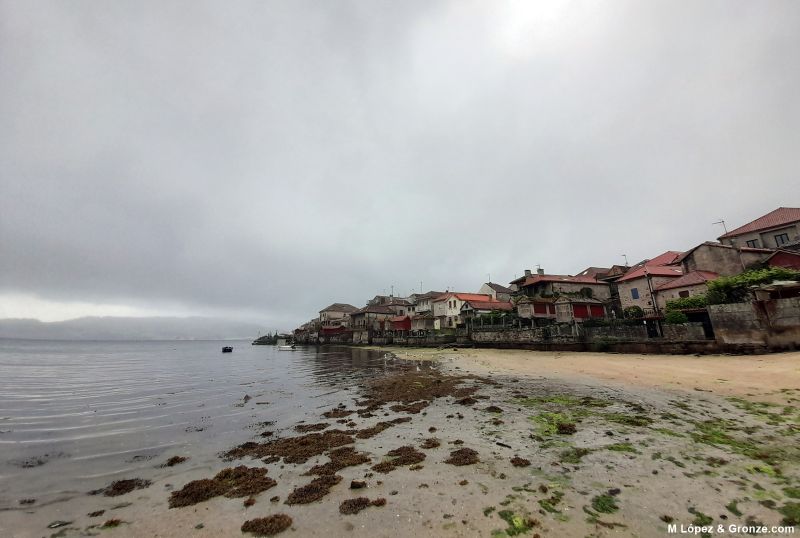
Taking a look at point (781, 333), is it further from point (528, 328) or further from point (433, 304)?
point (433, 304)

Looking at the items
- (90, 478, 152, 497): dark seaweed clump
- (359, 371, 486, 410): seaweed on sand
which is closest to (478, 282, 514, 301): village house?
(359, 371, 486, 410): seaweed on sand

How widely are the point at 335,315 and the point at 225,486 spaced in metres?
124

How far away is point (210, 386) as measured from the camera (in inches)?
1145

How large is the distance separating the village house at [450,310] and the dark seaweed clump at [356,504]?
A: 70.4m

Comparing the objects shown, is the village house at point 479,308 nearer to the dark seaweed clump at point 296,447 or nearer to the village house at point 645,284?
the village house at point 645,284

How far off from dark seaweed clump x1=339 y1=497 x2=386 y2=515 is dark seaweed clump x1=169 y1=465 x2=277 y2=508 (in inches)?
102

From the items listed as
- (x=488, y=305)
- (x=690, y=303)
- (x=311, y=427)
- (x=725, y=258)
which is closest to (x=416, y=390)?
(x=311, y=427)

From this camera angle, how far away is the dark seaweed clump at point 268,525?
6.19 meters

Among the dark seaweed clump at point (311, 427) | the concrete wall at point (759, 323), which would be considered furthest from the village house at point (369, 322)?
the dark seaweed clump at point (311, 427)

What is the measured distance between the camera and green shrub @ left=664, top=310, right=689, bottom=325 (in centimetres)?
3145

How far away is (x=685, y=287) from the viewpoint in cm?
4044

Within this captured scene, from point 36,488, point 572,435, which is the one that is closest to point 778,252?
point 572,435

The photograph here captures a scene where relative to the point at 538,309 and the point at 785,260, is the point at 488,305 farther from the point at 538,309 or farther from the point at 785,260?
the point at 785,260

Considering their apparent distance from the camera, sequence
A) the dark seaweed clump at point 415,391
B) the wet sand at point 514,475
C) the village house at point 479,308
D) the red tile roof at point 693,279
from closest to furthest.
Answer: the wet sand at point 514,475 < the dark seaweed clump at point 415,391 < the red tile roof at point 693,279 < the village house at point 479,308
